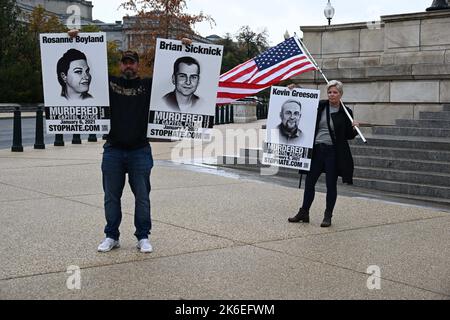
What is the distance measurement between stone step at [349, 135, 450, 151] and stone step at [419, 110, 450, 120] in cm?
101

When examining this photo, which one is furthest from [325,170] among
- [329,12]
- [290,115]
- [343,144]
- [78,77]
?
[329,12]

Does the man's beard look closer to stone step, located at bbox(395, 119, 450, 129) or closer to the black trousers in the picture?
the black trousers

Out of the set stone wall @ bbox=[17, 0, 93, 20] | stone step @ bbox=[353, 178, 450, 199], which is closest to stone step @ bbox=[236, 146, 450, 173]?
stone step @ bbox=[353, 178, 450, 199]

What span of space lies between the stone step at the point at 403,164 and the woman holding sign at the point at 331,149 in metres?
3.94

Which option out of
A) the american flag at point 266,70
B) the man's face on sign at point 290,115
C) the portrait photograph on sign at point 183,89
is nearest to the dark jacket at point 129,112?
the portrait photograph on sign at point 183,89

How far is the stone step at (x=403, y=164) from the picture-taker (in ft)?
39.2

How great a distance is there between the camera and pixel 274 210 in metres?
9.73

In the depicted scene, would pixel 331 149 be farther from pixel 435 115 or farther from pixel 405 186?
pixel 435 115

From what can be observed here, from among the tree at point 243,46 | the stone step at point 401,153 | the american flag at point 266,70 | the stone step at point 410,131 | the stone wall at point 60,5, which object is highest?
the stone wall at point 60,5

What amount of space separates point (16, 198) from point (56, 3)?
400 feet

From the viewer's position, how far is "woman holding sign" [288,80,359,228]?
8.49 m

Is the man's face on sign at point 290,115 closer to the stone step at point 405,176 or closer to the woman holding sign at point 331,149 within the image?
the woman holding sign at point 331,149
